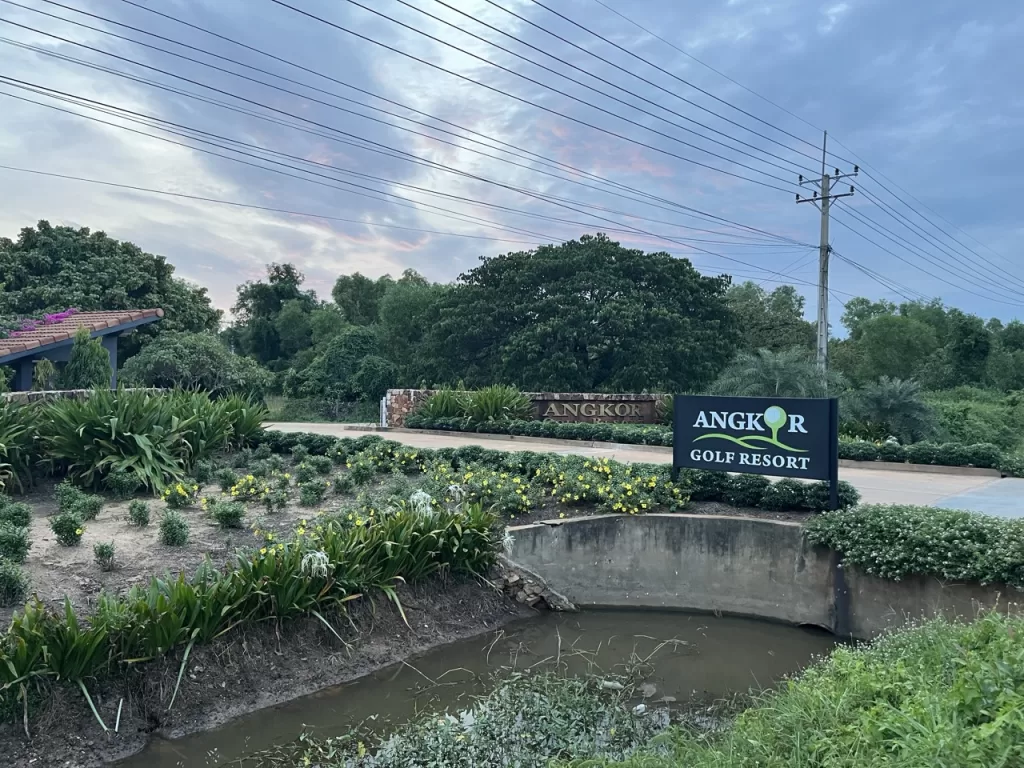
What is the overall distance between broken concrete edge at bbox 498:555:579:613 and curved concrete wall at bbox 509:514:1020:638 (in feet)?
0.66

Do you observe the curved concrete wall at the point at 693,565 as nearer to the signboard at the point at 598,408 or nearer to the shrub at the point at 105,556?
the shrub at the point at 105,556

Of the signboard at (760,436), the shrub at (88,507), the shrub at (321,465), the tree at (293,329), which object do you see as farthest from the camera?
the tree at (293,329)

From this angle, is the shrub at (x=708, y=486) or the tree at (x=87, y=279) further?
the tree at (x=87, y=279)

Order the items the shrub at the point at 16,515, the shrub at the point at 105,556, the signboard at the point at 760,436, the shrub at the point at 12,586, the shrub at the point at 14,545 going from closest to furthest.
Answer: the shrub at the point at 12,586 < the shrub at the point at 14,545 < the shrub at the point at 105,556 < the shrub at the point at 16,515 < the signboard at the point at 760,436

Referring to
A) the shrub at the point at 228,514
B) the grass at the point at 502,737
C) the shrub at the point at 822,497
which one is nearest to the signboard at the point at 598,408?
the shrub at the point at 822,497

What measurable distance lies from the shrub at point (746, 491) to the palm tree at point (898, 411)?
9.93m

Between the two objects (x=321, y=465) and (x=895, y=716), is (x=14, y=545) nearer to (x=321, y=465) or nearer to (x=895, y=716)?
(x=321, y=465)

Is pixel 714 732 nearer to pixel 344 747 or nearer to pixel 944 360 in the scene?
pixel 344 747

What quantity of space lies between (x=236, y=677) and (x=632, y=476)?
5293 millimetres

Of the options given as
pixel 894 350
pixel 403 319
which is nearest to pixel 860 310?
pixel 894 350

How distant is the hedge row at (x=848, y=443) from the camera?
43.2 feet

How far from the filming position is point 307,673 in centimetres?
604

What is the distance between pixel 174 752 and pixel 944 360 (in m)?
39.8

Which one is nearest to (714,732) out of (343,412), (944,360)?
(343,412)
